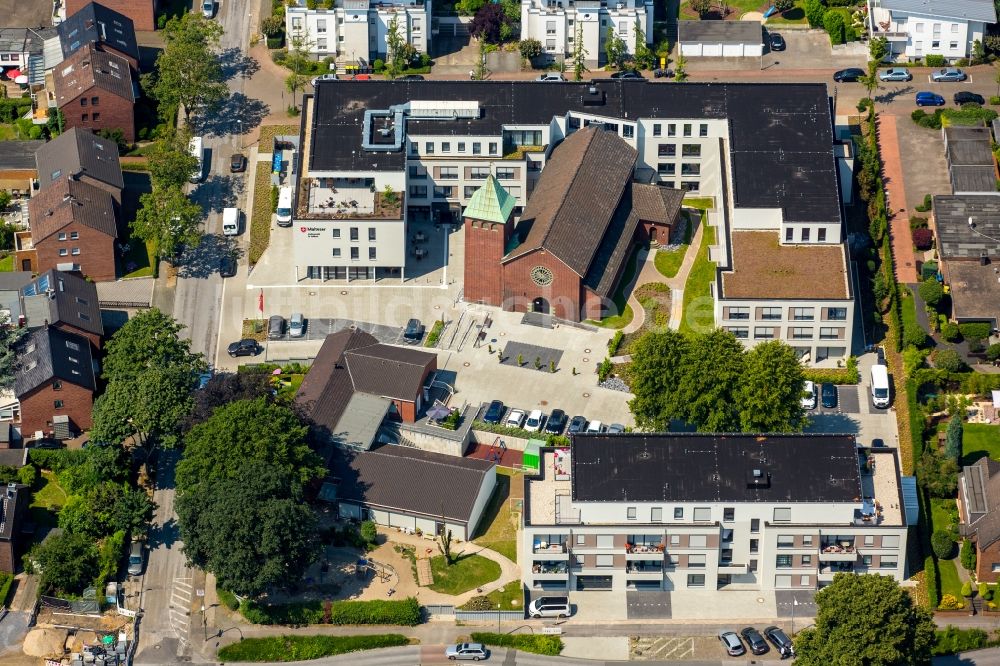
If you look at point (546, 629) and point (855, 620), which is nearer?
point (855, 620)

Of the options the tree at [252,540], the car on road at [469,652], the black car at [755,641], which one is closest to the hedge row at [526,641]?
the car on road at [469,652]

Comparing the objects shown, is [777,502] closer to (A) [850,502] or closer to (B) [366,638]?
(A) [850,502]

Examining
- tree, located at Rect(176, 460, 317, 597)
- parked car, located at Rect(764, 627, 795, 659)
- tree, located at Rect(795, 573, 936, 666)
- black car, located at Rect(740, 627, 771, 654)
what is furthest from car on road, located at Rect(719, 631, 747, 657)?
tree, located at Rect(176, 460, 317, 597)

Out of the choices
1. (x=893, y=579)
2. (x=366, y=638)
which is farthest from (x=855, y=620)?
(x=366, y=638)

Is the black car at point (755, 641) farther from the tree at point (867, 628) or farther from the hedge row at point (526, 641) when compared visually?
the hedge row at point (526, 641)

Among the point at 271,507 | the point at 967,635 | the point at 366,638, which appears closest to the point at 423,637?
the point at 366,638

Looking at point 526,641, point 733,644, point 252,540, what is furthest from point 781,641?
point 252,540

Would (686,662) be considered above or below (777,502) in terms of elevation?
below
